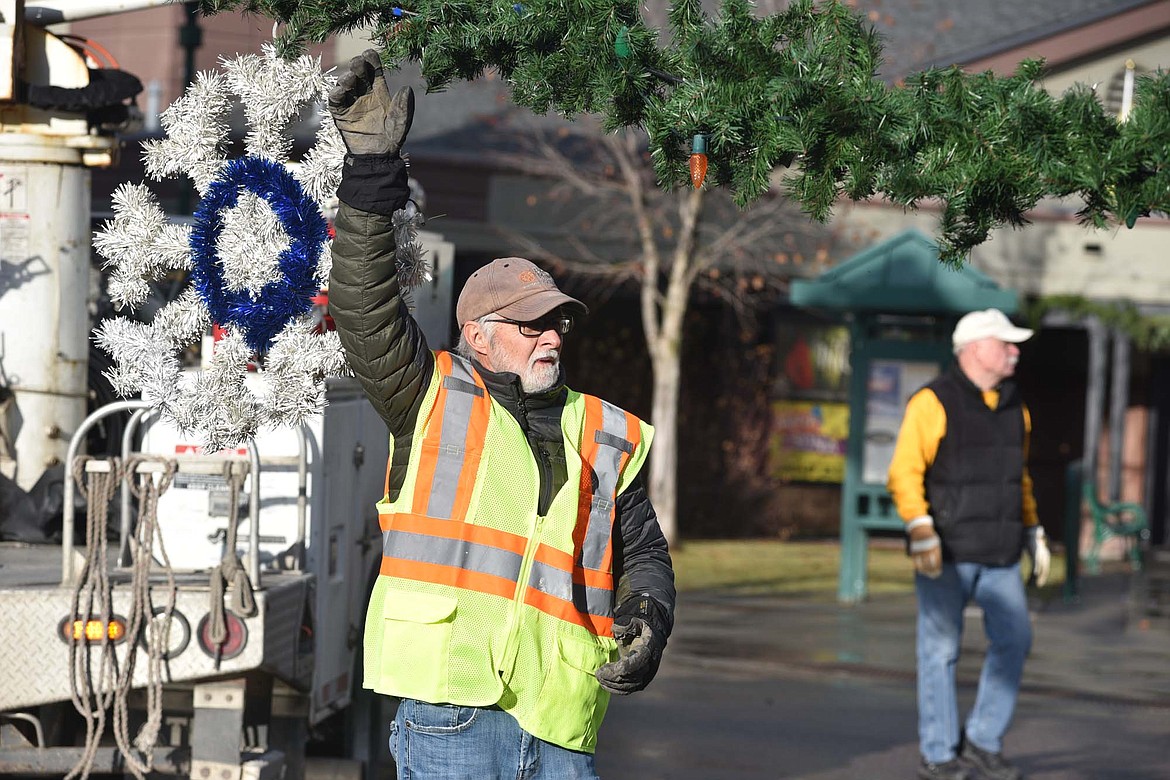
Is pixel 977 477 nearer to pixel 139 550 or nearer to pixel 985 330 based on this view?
pixel 985 330

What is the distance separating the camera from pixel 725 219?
19594 mm

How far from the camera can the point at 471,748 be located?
3.74m

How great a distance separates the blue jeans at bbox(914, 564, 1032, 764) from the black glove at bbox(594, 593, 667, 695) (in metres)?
3.81

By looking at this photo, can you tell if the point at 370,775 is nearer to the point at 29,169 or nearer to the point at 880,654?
the point at 29,169

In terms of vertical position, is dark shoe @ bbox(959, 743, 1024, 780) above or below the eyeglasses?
below

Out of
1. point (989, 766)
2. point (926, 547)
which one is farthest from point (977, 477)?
point (989, 766)

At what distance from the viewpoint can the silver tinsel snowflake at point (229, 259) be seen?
3.90 metres

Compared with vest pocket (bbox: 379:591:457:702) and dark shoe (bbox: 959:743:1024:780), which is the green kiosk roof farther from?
vest pocket (bbox: 379:591:457:702)

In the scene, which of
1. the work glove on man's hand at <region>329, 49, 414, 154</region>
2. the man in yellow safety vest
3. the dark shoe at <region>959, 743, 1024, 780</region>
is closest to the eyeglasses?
the man in yellow safety vest

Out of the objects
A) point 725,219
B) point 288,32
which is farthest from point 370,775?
point 725,219

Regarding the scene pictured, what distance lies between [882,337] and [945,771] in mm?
8030

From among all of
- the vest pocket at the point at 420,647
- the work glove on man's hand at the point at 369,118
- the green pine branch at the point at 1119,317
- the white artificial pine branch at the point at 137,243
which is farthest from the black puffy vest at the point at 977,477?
the green pine branch at the point at 1119,317

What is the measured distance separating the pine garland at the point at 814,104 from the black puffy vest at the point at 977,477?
3807mm

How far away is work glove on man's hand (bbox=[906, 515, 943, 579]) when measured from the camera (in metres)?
7.43
